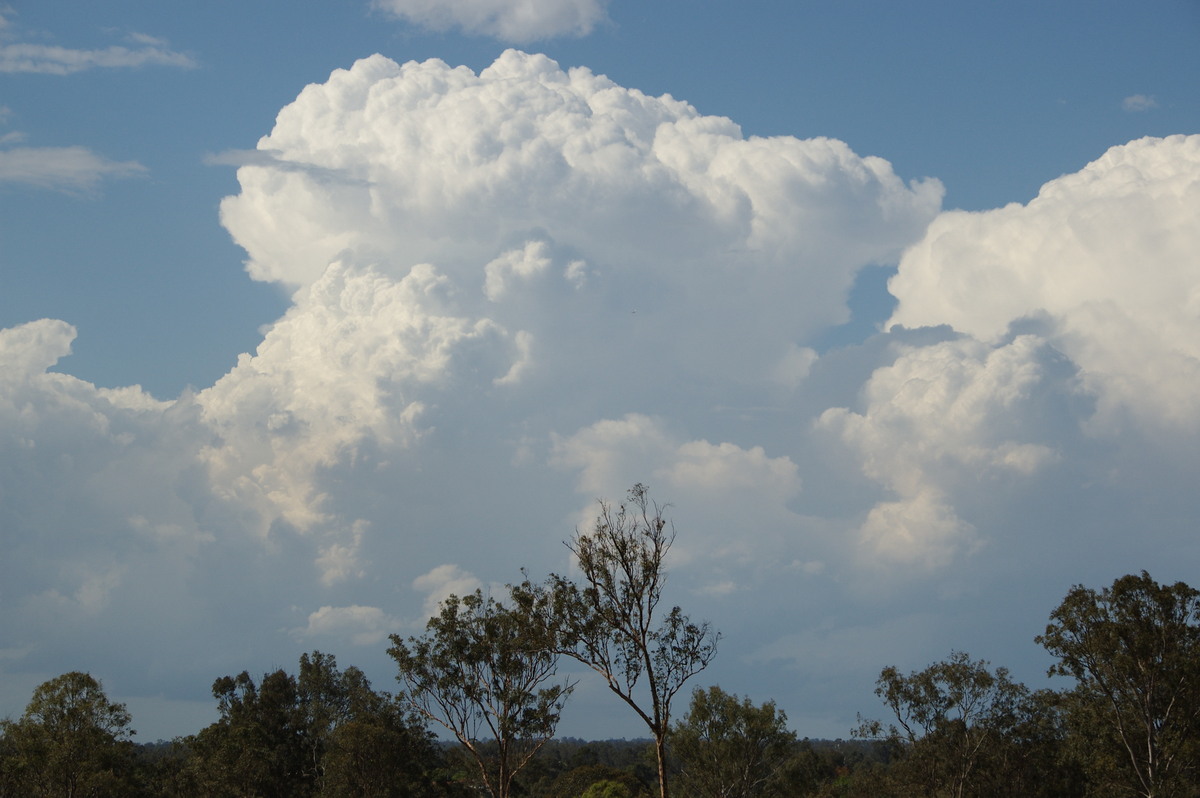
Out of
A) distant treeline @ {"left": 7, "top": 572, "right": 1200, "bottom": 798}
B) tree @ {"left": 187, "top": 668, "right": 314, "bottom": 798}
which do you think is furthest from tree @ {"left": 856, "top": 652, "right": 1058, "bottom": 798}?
tree @ {"left": 187, "top": 668, "right": 314, "bottom": 798}

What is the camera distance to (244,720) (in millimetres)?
95125

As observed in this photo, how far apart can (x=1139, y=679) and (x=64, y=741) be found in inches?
2250

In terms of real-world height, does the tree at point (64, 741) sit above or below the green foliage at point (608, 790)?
above

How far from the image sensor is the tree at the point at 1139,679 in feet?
170

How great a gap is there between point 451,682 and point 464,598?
4.44 metres

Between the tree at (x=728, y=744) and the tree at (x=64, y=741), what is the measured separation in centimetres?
3750

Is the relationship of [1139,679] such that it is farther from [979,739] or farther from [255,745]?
[255,745]

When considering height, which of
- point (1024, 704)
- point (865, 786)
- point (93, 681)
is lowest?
point (865, 786)

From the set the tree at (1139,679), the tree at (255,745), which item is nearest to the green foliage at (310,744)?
the tree at (255,745)

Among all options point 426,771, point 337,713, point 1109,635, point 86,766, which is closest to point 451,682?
point 86,766

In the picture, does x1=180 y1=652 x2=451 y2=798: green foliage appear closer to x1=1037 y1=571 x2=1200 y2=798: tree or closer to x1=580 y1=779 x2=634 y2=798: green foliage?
x1=580 y1=779 x2=634 y2=798: green foliage

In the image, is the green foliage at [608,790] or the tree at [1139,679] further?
the green foliage at [608,790]

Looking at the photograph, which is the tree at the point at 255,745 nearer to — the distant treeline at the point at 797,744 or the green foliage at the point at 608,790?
the distant treeline at the point at 797,744

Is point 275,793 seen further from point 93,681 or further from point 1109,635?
point 1109,635
